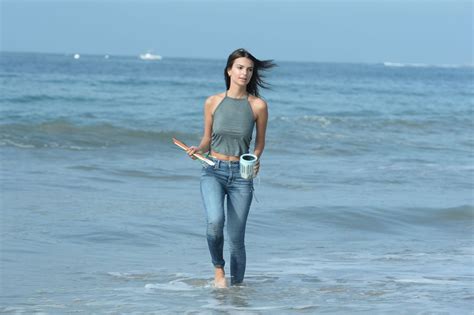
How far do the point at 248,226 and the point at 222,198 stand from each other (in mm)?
3172

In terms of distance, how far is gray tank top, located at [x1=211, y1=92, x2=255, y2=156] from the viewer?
6.58 meters

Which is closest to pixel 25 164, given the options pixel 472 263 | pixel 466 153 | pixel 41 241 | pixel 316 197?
pixel 316 197

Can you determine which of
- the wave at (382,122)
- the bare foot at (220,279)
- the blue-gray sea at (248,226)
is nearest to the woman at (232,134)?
the bare foot at (220,279)

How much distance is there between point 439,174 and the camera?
14961 mm

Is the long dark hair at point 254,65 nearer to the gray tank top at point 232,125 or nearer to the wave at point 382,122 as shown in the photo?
the gray tank top at point 232,125

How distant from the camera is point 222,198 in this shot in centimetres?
668

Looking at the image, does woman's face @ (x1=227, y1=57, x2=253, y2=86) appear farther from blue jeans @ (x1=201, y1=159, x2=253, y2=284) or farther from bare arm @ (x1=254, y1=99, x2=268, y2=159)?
blue jeans @ (x1=201, y1=159, x2=253, y2=284)

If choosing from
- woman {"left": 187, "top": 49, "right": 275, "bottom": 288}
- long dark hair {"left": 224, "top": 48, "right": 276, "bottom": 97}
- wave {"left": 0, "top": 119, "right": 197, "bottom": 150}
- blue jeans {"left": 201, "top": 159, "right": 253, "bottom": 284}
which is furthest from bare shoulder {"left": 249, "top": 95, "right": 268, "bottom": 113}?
wave {"left": 0, "top": 119, "right": 197, "bottom": 150}

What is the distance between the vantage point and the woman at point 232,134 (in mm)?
6582

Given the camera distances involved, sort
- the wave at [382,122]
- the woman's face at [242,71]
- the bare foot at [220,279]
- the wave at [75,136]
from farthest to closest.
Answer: the wave at [382,122]
the wave at [75,136]
the bare foot at [220,279]
the woman's face at [242,71]

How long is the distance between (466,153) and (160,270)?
12.4 m

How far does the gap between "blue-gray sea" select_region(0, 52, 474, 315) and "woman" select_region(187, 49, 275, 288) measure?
2.13 feet

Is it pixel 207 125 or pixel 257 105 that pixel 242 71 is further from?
pixel 207 125

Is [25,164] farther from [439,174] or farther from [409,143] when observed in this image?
[409,143]
